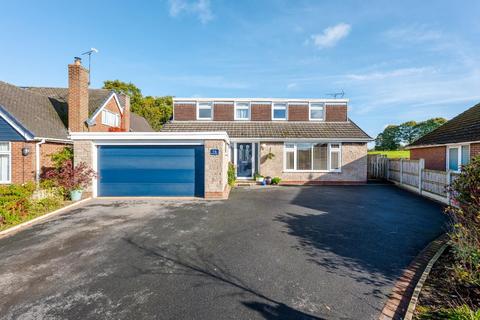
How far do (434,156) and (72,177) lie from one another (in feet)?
62.0

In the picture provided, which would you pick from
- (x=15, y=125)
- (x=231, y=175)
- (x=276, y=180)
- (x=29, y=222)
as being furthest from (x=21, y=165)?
(x=276, y=180)

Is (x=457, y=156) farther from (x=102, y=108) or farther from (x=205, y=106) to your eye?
(x=102, y=108)

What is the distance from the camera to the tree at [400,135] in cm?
5629

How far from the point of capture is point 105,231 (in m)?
6.46

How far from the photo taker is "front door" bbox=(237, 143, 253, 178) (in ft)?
52.7

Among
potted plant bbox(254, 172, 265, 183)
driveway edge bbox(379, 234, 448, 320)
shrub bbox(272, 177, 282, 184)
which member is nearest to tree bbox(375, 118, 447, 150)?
→ shrub bbox(272, 177, 282, 184)

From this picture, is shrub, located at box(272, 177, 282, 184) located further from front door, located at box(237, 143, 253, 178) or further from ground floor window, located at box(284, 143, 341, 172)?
front door, located at box(237, 143, 253, 178)

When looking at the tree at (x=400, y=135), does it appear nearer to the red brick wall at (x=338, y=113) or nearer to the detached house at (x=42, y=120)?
the red brick wall at (x=338, y=113)

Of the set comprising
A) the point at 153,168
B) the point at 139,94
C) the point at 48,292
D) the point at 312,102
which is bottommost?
the point at 48,292

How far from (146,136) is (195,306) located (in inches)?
341

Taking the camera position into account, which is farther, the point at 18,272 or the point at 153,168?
the point at 153,168

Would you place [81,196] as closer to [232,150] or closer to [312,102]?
[232,150]

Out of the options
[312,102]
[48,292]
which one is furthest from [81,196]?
[312,102]

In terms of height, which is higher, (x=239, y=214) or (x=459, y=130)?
(x=459, y=130)
